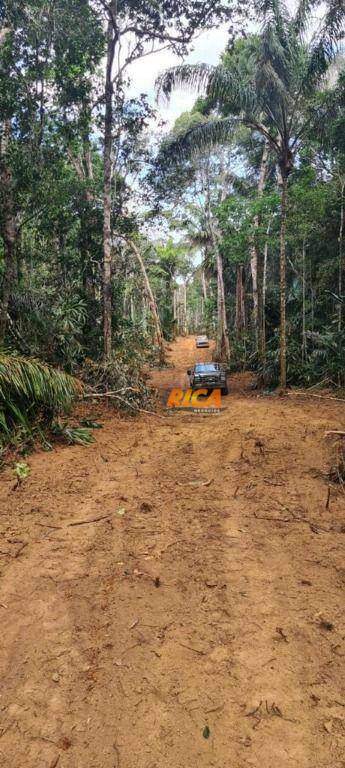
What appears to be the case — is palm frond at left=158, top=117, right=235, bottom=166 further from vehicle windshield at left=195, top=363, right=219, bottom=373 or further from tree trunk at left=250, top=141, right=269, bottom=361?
vehicle windshield at left=195, top=363, right=219, bottom=373

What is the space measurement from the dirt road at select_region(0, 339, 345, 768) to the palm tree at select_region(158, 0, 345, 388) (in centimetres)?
1031

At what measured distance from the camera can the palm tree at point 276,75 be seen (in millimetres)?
10688

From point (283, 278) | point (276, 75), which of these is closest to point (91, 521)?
point (283, 278)

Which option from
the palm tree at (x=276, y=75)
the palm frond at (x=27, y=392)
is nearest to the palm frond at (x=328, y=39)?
the palm tree at (x=276, y=75)

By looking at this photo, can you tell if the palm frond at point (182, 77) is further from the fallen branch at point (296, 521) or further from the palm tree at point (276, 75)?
the fallen branch at point (296, 521)

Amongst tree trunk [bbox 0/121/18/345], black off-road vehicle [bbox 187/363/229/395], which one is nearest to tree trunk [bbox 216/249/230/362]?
black off-road vehicle [bbox 187/363/229/395]

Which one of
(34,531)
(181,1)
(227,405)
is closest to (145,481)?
(34,531)

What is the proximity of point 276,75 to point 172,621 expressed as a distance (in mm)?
12716

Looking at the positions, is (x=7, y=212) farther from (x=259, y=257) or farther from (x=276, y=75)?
(x=259, y=257)

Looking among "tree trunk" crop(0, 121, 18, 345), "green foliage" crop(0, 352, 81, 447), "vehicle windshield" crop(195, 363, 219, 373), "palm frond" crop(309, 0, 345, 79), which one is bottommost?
"vehicle windshield" crop(195, 363, 219, 373)

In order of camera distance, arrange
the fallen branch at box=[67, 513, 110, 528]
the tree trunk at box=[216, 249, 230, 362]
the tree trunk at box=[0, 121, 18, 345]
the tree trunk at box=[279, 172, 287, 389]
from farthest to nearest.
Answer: the tree trunk at box=[216, 249, 230, 362] → the tree trunk at box=[279, 172, 287, 389] → the tree trunk at box=[0, 121, 18, 345] → the fallen branch at box=[67, 513, 110, 528]

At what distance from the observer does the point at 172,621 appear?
3.01 meters

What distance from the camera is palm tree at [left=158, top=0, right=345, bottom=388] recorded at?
35.1 feet

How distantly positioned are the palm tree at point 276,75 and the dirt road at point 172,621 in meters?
10.3
